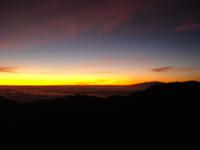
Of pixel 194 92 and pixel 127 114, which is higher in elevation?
pixel 194 92

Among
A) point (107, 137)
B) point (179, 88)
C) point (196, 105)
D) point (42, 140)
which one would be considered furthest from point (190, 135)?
point (42, 140)

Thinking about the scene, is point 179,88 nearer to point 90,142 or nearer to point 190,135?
point 190,135

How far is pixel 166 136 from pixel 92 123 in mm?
19432

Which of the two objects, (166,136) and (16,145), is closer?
(166,136)

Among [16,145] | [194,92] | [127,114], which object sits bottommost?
[16,145]

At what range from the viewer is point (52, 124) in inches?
2045

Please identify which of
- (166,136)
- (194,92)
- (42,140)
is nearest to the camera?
(166,136)

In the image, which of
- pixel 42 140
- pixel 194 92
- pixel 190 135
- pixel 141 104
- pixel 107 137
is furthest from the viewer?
pixel 141 104

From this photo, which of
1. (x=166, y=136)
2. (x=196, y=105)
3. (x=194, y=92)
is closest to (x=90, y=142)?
(x=166, y=136)

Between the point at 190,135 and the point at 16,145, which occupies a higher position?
the point at 190,135

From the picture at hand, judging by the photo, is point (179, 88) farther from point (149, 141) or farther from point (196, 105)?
point (149, 141)

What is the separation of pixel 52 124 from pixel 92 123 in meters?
12.7

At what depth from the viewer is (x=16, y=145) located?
40.5m

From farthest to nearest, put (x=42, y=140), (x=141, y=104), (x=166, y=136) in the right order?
(x=141, y=104) → (x=42, y=140) → (x=166, y=136)
